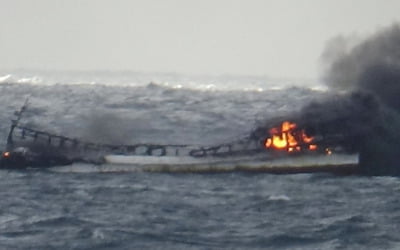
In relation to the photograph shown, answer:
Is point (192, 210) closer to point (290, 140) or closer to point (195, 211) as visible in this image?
point (195, 211)

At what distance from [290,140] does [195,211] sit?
23.3 m

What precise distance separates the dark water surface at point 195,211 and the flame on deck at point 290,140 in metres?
2.95

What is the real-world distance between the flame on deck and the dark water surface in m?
2.95

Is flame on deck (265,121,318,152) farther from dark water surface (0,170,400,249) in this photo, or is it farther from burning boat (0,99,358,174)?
dark water surface (0,170,400,249)

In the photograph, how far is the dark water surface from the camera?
182 ft

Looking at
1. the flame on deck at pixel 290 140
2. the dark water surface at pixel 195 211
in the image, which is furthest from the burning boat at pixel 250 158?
the dark water surface at pixel 195 211

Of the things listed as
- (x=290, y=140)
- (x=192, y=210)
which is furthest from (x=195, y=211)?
(x=290, y=140)

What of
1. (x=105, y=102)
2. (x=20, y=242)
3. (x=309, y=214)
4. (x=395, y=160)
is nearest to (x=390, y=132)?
(x=395, y=160)

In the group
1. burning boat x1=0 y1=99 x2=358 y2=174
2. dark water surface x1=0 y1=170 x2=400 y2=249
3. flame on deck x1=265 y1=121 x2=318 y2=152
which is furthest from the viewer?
flame on deck x1=265 y1=121 x2=318 y2=152

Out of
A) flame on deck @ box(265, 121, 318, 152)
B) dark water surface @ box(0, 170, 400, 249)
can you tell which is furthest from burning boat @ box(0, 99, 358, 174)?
dark water surface @ box(0, 170, 400, 249)

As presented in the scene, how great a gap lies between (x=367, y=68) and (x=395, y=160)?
28.0 meters

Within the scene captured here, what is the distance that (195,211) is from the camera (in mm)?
64875

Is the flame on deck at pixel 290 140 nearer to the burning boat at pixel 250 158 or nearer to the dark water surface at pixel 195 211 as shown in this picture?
the burning boat at pixel 250 158

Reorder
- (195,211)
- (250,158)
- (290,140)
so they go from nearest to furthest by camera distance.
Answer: (195,211) < (250,158) < (290,140)
